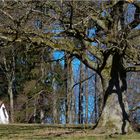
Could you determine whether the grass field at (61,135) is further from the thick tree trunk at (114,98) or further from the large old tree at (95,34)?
the large old tree at (95,34)

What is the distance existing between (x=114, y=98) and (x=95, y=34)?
3241mm

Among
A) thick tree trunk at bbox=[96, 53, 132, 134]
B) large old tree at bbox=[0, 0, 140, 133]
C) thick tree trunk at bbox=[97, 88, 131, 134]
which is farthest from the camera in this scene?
thick tree trunk at bbox=[96, 53, 132, 134]

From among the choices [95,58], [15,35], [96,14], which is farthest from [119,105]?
[15,35]

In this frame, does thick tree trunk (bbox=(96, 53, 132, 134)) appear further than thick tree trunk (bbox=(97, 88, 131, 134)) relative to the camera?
Yes

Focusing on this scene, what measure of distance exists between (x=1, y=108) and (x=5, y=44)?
164ft

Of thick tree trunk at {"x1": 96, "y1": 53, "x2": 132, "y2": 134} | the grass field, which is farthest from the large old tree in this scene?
the grass field

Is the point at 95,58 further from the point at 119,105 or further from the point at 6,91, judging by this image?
the point at 6,91

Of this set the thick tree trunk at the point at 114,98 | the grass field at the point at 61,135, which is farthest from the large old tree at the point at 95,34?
the grass field at the point at 61,135

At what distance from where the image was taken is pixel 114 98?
23.1 meters

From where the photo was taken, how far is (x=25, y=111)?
210ft

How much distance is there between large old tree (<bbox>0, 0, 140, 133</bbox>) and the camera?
1969cm

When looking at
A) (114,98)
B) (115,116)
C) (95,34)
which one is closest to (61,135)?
(115,116)

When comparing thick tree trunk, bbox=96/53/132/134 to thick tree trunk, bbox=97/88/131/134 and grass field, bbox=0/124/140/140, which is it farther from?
grass field, bbox=0/124/140/140

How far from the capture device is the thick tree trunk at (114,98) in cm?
2283
